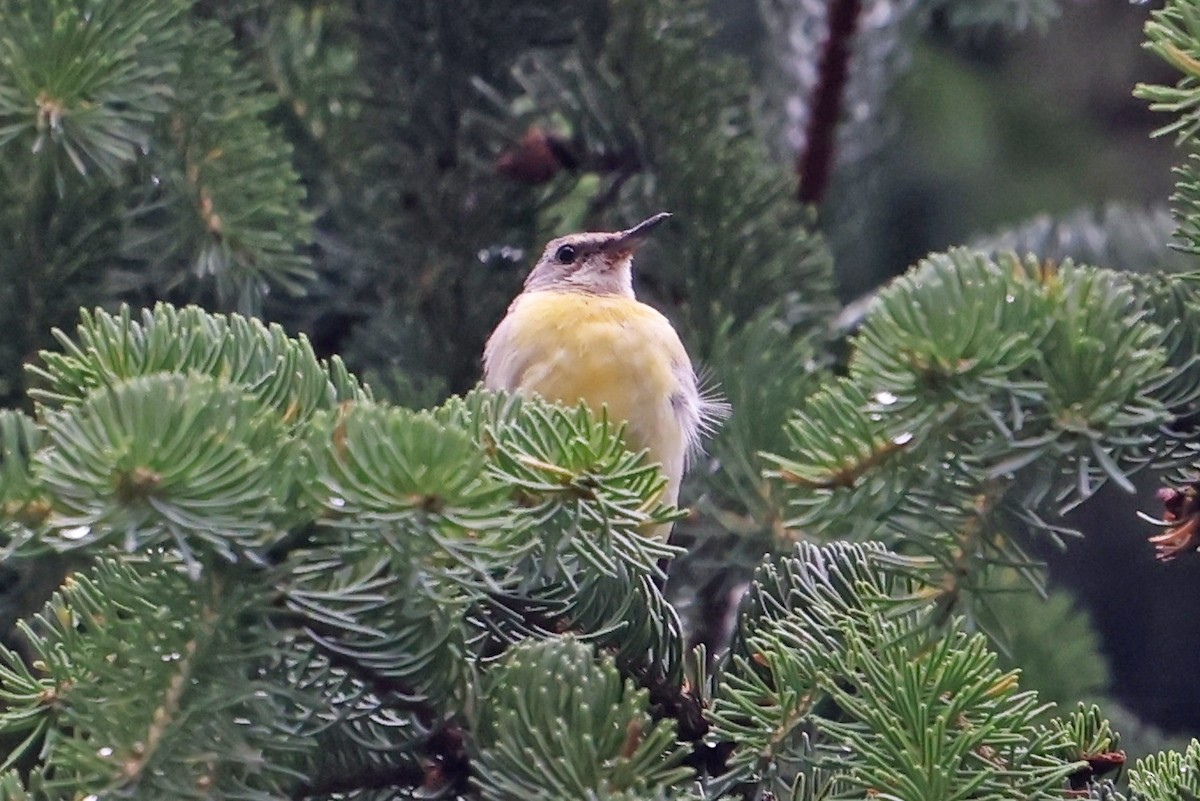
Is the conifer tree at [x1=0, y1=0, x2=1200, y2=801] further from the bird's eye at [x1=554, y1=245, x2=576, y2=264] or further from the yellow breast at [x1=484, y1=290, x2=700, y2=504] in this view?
the bird's eye at [x1=554, y1=245, x2=576, y2=264]

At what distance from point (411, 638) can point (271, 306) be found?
1.52 metres

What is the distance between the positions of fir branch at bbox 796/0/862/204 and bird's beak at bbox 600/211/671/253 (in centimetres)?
41

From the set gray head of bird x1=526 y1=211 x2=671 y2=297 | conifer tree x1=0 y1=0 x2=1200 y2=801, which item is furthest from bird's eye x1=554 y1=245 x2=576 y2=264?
conifer tree x1=0 y1=0 x2=1200 y2=801

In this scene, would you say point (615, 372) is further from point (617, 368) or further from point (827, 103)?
point (827, 103)

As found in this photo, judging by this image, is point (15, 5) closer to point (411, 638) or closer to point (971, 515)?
point (411, 638)

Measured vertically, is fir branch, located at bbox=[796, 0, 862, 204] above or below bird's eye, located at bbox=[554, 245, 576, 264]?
above

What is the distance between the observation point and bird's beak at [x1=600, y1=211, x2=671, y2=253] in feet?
9.63

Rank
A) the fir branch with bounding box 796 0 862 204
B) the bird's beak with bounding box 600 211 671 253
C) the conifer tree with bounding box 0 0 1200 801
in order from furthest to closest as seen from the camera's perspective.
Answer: the fir branch with bounding box 796 0 862 204, the bird's beak with bounding box 600 211 671 253, the conifer tree with bounding box 0 0 1200 801

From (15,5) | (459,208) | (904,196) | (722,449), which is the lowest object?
(904,196)

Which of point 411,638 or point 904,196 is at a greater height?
point 411,638

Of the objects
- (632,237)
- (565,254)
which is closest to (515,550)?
(632,237)

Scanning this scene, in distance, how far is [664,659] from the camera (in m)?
1.90

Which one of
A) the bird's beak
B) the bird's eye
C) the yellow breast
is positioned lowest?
the yellow breast

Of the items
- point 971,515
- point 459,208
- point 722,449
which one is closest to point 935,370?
point 971,515
